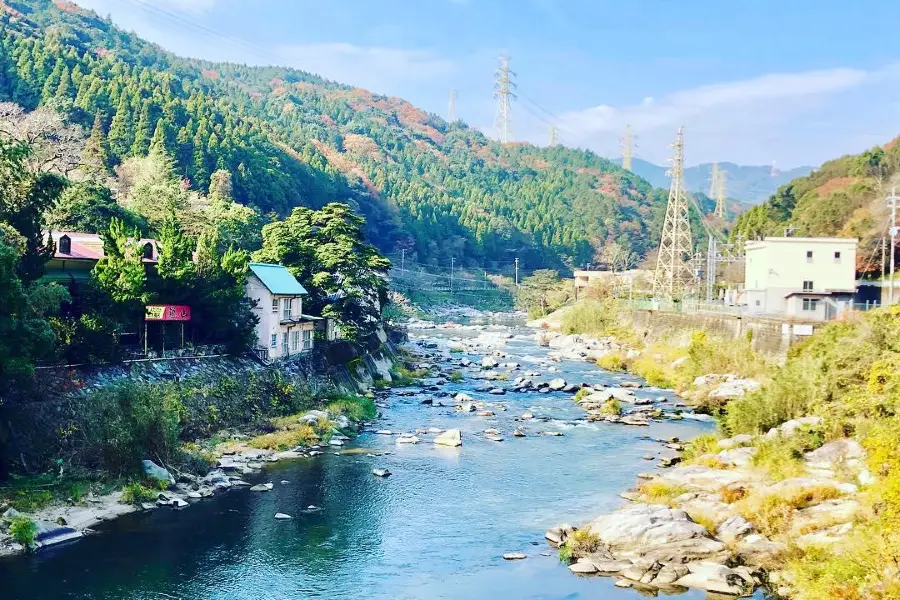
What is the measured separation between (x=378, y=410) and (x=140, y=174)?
32.6m

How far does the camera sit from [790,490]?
1844 cm

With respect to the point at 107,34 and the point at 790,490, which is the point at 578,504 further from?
the point at 107,34

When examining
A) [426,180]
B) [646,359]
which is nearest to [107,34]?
[426,180]

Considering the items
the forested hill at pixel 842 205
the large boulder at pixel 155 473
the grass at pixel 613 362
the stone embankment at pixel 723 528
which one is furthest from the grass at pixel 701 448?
the forested hill at pixel 842 205

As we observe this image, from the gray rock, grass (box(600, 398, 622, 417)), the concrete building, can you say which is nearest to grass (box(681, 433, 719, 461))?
the gray rock

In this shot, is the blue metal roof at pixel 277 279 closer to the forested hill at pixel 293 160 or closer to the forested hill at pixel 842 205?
the forested hill at pixel 842 205

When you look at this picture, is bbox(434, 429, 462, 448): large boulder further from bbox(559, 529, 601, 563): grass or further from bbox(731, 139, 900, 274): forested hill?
bbox(731, 139, 900, 274): forested hill

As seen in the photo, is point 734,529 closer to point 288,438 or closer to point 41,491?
point 288,438

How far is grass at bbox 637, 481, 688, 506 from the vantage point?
20156 mm

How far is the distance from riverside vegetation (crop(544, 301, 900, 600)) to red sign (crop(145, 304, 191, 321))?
17.3 meters

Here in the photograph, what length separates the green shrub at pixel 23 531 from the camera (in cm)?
1648

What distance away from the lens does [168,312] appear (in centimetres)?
2783

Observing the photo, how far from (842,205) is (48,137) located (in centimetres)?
5951

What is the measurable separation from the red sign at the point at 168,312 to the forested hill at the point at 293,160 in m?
45.2
